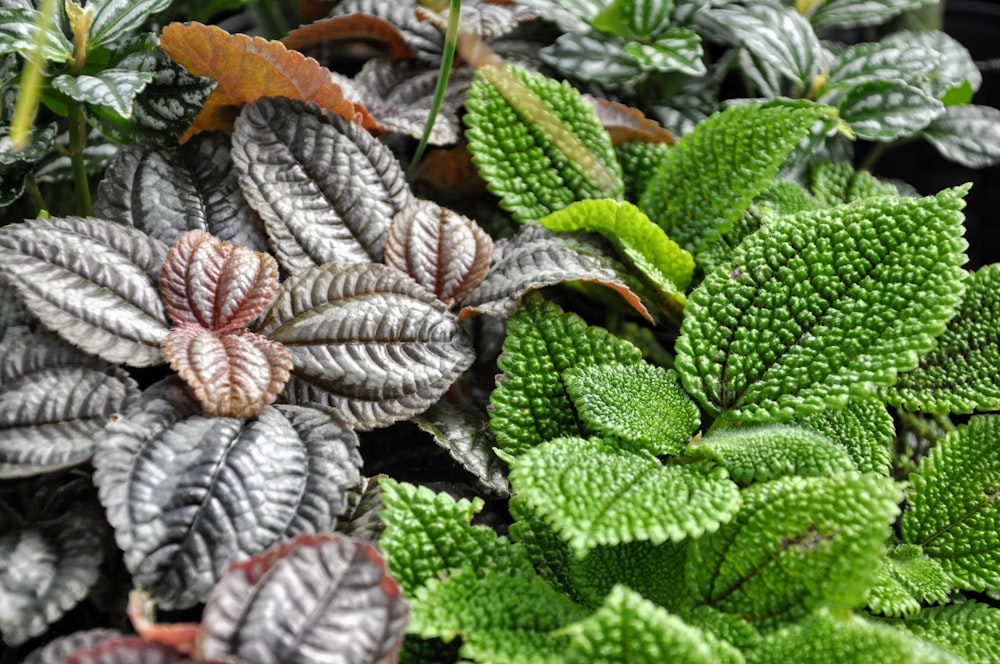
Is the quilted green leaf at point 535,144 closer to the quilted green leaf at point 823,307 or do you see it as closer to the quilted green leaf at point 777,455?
the quilted green leaf at point 823,307

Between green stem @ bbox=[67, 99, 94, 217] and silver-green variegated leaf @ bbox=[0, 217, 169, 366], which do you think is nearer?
silver-green variegated leaf @ bbox=[0, 217, 169, 366]

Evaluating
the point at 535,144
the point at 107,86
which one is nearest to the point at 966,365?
the point at 535,144

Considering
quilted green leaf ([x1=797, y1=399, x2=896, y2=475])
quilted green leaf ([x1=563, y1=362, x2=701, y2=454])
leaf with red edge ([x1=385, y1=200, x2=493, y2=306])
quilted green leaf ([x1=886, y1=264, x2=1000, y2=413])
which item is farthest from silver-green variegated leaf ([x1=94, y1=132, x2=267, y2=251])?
quilted green leaf ([x1=886, y1=264, x2=1000, y2=413])

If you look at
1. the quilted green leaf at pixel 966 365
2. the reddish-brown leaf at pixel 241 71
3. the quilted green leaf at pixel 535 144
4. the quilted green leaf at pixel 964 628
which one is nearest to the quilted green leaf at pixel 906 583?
the quilted green leaf at pixel 964 628

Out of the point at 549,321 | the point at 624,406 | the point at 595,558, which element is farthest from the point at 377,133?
the point at 595,558

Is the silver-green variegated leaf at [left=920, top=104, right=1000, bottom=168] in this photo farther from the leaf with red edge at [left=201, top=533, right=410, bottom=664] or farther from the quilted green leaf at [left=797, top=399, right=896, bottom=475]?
the leaf with red edge at [left=201, top=533, right=410, bottom=664]

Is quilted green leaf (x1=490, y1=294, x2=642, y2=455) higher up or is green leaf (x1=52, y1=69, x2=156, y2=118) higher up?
green leaf (x1=52, y1=69, x2=156, y2=118)
